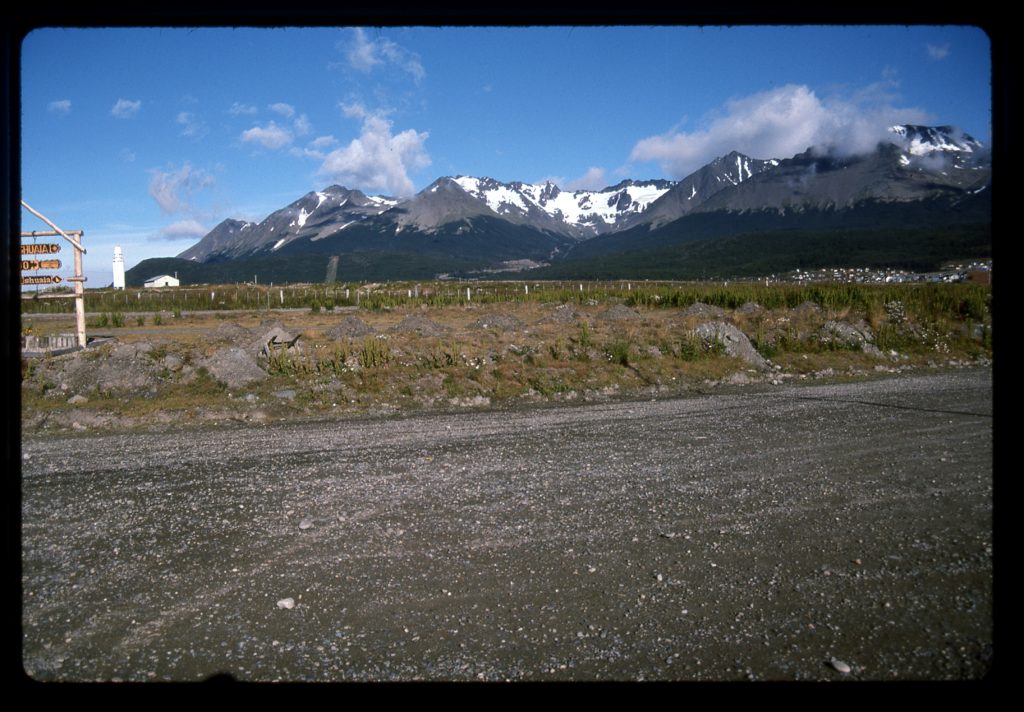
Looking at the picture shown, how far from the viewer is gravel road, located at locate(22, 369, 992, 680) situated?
4.07 metres

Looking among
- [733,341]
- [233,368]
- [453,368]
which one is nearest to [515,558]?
[453,368]

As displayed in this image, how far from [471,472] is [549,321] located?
22037mm

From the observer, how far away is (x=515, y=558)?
5.58 meters

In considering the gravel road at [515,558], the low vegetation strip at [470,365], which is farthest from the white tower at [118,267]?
the gravel road at [515,558]

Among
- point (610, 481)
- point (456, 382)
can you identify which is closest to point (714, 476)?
point (610, 481)

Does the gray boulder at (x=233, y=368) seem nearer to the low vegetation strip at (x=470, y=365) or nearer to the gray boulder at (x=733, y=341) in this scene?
the low vegetation strip at (x=470, y=365)

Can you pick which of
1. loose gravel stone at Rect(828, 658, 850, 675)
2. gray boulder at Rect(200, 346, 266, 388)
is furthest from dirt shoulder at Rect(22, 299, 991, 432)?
loose gravel stone at Rect(828, 658, 850, 675)

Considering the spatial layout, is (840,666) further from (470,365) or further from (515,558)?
(470,365)

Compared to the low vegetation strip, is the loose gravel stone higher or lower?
lower

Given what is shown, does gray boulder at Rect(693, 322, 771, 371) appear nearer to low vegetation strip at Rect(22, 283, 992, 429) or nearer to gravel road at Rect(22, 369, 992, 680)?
low vegetation strip at Rect(22, 283, 992, 429)

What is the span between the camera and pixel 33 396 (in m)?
13.2

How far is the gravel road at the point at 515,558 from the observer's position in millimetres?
4066

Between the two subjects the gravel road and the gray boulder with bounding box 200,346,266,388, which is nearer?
the gravel road
